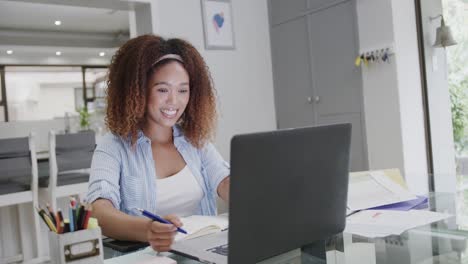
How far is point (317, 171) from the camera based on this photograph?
34.0 inches

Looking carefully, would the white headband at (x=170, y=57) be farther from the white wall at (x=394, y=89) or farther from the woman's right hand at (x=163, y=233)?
the white wall at (x=394, y=89)

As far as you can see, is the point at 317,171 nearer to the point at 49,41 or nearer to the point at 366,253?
the point at 366,253

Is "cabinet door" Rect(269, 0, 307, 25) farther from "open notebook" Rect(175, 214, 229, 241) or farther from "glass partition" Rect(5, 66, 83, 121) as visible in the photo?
"glass partition" Rect(5, 66, 83, 121)

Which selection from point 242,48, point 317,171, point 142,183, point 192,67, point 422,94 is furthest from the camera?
point 242,48

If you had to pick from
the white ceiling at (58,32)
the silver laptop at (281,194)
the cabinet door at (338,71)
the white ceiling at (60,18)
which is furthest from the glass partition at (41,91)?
the silver laptop at (281,194)

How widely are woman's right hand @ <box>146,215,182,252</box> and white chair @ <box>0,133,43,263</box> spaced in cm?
248

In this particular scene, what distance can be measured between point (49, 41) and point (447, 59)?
652 cm

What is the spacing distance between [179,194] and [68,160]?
2.31m

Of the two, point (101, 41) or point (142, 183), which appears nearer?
point (142, 183)

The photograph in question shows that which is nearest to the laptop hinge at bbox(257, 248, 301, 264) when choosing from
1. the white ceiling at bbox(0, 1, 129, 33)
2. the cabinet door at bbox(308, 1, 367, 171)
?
the cabinet door at bbox(308, 1, 367, 171)

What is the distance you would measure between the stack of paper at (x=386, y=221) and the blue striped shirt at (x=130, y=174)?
520 millimetres

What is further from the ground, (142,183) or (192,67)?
(192,67)

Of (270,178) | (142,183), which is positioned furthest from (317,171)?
(142,183)

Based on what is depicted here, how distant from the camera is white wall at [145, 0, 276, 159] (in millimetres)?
3395
